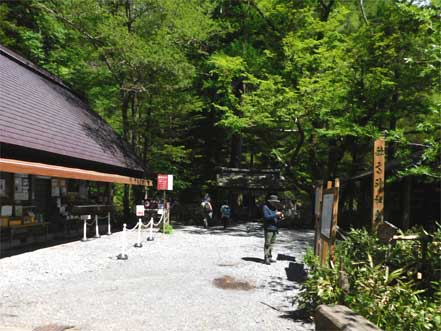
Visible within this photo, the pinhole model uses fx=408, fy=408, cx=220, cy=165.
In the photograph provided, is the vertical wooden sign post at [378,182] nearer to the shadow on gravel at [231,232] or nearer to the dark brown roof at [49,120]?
the dark brown roof at [49,120]

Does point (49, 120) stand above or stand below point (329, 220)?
above

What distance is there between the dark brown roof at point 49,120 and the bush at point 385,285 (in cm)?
814

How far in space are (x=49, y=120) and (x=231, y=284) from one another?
8998mm

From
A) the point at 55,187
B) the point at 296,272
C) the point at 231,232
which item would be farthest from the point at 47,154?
the point at 231,232

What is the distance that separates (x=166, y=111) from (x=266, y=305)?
54.2 feet

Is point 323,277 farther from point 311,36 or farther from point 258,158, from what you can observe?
point 258,158

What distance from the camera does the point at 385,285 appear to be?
541 cm

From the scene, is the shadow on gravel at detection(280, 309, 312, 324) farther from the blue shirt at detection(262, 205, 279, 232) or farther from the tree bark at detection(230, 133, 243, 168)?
the tree bark at detection(230, 133, 243, 168)

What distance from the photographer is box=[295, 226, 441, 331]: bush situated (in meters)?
4.73

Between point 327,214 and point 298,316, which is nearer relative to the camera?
point 298,316

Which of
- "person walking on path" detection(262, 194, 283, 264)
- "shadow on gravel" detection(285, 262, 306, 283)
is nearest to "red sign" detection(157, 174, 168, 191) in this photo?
"person walking on path" detection(262, 194, 283, 264)

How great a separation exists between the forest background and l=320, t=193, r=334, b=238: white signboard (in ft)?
13.2

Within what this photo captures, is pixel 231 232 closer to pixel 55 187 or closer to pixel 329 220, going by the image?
pixel 55 187

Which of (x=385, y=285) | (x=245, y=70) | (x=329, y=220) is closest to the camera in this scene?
(x=385, y=285)
